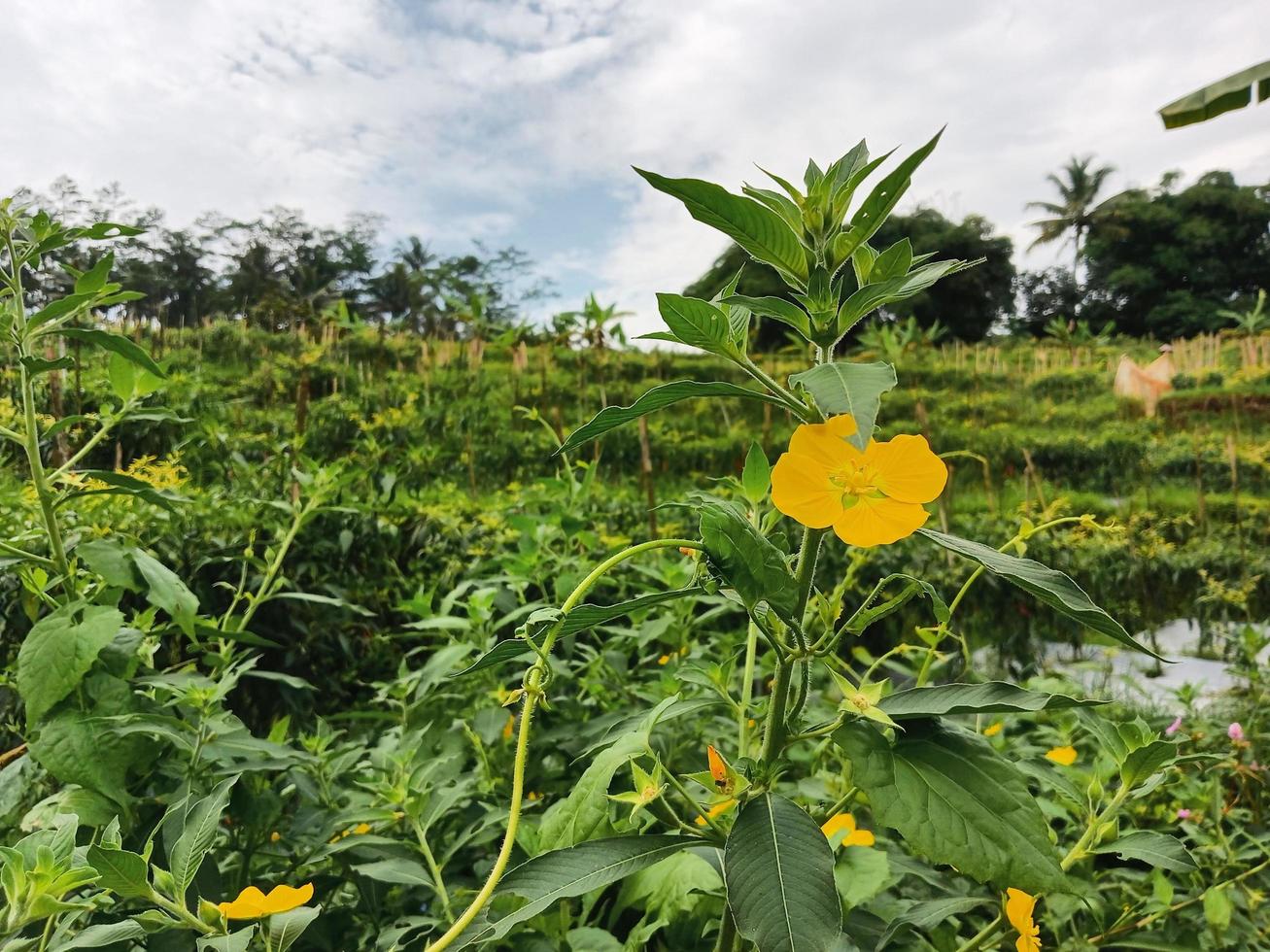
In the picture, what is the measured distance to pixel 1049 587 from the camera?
41 cm

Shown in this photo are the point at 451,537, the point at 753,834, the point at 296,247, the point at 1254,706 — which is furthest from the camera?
the point at 296,247

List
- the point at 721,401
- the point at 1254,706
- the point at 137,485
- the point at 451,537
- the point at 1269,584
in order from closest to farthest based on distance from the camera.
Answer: the point at 137,485, the point at 1254,706, the point at 451,537, the point at 1269,584, the point at 721,401

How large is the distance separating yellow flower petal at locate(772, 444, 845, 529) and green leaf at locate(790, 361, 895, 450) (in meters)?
0.07

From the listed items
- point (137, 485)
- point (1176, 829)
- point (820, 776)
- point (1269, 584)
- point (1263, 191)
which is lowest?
point (1269, 584)

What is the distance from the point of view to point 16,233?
3.05 feet

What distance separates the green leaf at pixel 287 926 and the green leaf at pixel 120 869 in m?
0.10

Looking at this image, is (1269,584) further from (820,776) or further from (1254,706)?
(820,776)

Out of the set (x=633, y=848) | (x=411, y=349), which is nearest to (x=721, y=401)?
(x=411, y=349)

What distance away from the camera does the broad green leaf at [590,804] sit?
49 centimetres

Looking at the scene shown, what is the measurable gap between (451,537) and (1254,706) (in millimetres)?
2086

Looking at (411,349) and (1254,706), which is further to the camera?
(411,349)

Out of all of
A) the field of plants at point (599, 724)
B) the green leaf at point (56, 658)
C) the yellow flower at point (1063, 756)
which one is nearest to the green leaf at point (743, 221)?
the field of plants at point (599, 724)

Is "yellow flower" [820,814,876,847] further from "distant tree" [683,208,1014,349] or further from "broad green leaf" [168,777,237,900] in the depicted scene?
"distant tree" [683,208,1014,349]

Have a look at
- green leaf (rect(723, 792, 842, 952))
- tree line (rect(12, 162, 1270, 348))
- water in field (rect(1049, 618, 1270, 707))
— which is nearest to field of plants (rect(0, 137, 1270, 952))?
green leaf (rect(723, 792, 842, 952))
